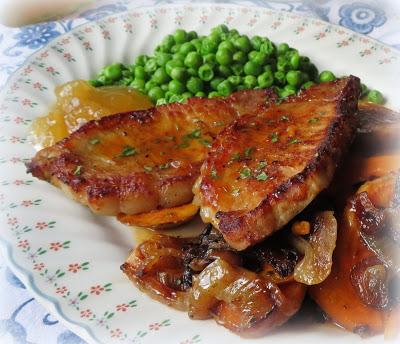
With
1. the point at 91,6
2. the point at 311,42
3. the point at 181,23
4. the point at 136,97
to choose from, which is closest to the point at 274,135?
the point at 136,97

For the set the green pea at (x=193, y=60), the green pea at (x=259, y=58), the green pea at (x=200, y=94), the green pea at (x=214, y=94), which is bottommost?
the green pea at (x=200, y=94)

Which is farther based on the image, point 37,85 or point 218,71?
point 218,71

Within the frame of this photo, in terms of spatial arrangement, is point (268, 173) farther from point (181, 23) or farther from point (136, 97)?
point (181, 23)

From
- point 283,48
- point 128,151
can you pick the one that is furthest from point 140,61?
point 128,151

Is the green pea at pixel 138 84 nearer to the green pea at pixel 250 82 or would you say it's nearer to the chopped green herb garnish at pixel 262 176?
→ the green pea at pixel 250 82

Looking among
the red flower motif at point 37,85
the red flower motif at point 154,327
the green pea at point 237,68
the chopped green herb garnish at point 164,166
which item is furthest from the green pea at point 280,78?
the red flower motif at point 154,327

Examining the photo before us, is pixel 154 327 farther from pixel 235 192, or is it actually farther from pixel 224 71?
pixel 224 71

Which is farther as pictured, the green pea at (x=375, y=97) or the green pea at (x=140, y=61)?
the green pea at (x=140, y=61)

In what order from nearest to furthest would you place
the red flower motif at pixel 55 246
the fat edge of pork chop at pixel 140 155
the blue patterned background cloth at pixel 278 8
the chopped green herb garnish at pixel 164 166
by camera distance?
the red flower motif at pixel 55 246 < the fat edge of pork chop at pixel 140 155 < the chopped green herb garnish at pixel 164 166 < the blue patterned background cloth at pixel 278 8
